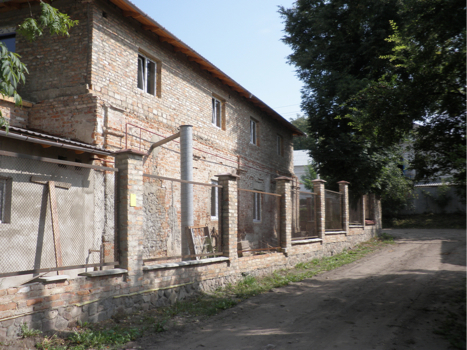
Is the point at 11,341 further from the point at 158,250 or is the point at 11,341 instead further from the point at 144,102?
the point at 144,102

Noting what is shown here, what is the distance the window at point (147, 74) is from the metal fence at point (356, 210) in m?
10.2

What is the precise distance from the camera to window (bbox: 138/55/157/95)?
10.7 m

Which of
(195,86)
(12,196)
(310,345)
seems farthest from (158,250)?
(195,86)

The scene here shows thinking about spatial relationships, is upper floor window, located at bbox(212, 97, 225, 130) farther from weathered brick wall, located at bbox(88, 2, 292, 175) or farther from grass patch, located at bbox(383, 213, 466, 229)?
grass patch, located at bbox(383, 213, 466, 229)

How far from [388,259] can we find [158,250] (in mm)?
8160

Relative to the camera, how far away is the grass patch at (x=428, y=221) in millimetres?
23703

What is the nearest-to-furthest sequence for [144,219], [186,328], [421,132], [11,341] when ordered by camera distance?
[11,341]
[186,328]
[144,219]
[421,132]

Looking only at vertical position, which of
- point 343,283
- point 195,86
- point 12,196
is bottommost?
point 343,283

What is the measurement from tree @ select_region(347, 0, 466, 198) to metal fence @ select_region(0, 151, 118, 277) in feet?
18.5

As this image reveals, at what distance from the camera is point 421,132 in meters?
7.56

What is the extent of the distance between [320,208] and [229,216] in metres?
5.73

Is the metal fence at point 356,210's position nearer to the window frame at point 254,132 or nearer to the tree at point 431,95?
the window frame at point 254,132

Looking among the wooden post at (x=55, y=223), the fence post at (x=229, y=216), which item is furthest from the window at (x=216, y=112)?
the wooden post at (x=55, y=223)

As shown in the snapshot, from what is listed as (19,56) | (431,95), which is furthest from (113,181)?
(431,95)
